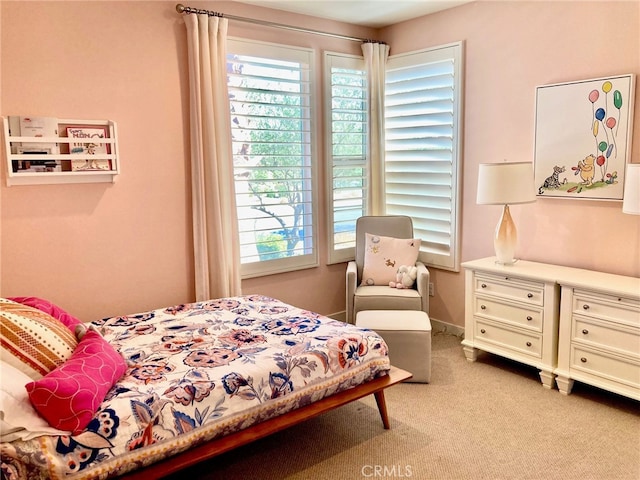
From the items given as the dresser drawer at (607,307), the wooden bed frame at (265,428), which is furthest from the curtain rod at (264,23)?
the dresser drawer at (607,307)

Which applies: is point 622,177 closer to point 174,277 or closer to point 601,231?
point 601,231

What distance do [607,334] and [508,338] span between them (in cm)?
66

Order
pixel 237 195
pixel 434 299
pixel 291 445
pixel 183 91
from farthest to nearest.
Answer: pixel 434 299, pixel 237 195, pixel 183 91, pixel 291 445

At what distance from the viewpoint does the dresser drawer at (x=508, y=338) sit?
3354mm

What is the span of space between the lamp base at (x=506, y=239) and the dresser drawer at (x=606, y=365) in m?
0.72

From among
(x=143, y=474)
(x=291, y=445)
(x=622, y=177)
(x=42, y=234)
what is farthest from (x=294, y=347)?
(x=622, y=177)

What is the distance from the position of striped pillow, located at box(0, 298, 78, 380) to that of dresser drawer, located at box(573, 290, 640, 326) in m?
2.68

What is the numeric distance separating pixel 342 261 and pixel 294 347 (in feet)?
7.08

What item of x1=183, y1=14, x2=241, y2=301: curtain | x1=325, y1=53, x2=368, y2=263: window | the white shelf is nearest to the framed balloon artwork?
x1=325, y1=53, x2=368, y2=263: window

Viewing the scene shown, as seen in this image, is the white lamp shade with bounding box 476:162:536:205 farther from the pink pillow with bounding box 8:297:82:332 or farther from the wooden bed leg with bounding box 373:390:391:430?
the pink pillow with bounding box 8:297:82:332

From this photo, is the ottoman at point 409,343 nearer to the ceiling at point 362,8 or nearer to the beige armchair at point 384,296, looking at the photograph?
the beige armchair at point 384,296

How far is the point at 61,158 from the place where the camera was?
3.05 metres

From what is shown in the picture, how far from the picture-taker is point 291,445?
2.70 metres

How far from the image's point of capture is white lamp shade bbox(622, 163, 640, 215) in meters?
2.84
